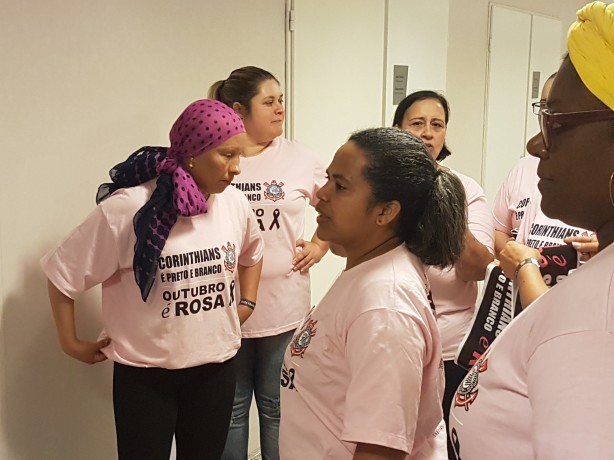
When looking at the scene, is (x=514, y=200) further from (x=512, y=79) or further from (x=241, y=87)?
(x=512, y=79)

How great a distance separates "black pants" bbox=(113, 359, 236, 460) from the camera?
183 centimetres

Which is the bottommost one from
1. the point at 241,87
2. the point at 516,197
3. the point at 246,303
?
the point at 246,303

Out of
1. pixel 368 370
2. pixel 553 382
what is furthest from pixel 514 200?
pixel 553 382

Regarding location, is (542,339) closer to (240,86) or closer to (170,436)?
(170,436)

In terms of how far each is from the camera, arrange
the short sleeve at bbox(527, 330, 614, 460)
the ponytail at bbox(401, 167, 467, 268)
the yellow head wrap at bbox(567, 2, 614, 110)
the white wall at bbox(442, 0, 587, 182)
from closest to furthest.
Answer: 1. the short sleeve at bbox(527, 330, 614, 460)
2. the yellow head wrap at bbox(567, 2, 614, 110)
3. the ponytail at bbox(401, 167, 467, 268)
4. the white wall at bbox(442, 0, 587, 182)

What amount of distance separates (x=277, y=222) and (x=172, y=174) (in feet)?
1.96

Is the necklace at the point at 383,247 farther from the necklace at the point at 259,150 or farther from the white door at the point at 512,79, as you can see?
the white door at the point at 512,79

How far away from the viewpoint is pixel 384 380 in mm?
1105

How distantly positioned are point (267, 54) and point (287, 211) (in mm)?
801

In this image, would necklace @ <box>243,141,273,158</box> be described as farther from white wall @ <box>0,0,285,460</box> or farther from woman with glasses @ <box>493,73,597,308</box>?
woman with glasses @ <box>493,73,597,308</box>

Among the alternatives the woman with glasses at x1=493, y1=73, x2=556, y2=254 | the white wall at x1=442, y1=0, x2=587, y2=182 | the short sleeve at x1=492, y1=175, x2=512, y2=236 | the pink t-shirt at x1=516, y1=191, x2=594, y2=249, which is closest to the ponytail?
the pink t-shirt at x1=516, y1=191, x2=594, y2=249

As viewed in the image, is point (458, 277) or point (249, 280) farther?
point (249, 280)

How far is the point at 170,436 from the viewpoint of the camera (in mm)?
1902

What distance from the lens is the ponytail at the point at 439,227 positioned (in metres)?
1.31
